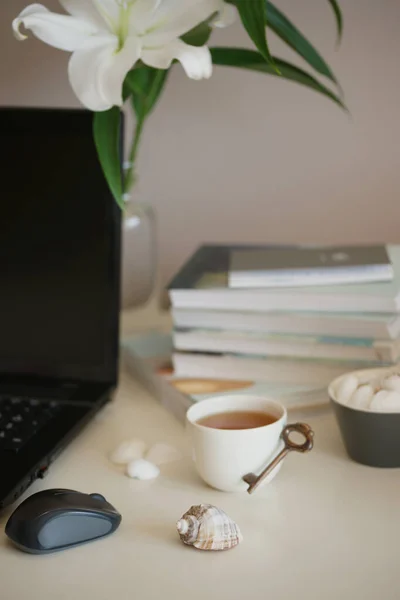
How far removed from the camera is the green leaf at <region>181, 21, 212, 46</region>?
2.53ft

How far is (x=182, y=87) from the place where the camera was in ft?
3.87

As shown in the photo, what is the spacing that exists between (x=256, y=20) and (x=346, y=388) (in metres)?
0.34

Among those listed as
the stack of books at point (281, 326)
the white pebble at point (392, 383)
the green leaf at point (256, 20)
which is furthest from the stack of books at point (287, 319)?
the green leaf at point (256, 20)

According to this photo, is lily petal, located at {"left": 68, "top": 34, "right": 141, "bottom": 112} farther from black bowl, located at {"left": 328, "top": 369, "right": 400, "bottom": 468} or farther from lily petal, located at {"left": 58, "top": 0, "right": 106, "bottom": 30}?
black bowl, located at {"left": 328, "top": 369, "right": 400, "bottom": 468}

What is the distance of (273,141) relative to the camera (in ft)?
3.86

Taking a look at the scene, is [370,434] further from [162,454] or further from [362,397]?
[162,454]

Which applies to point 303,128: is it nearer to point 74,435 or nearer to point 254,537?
point 74,435

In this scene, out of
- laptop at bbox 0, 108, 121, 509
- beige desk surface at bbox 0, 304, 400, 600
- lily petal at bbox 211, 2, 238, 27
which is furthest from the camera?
laptop at bbox 0, 108, 121, 509

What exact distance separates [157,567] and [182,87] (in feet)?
2.60

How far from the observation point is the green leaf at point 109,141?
0.78 m

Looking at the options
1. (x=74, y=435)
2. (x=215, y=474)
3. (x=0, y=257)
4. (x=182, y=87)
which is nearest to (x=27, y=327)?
(x=0, y=257)

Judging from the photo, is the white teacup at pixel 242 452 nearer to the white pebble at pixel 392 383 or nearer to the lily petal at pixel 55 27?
the white pebble at pixel 392 383

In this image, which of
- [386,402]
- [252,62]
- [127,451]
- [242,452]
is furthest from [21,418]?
[252,62]

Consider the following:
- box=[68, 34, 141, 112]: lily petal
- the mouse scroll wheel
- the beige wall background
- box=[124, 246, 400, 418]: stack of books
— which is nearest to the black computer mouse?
the mouse scroll wheel
